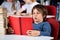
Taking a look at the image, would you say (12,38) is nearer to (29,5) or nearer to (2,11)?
(2,11)

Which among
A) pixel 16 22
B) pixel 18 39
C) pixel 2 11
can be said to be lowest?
pixel 18 39

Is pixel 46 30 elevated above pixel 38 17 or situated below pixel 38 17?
below

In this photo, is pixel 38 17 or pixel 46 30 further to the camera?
pixel 38 17

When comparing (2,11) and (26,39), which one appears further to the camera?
(2,11)

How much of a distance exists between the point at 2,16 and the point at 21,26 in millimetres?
210

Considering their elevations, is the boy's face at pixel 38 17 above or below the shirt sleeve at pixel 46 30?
above

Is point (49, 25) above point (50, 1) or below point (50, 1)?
below

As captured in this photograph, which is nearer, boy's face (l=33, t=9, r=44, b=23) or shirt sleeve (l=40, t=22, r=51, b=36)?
shirt sleeve (l=40, t=22, r=51, b=36)

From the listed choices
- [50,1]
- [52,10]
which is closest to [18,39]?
[52,10]

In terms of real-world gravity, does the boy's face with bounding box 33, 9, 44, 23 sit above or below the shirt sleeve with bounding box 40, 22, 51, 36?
above

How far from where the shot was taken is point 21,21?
1.58m

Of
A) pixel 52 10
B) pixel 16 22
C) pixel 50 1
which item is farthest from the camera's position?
pixel 50 1

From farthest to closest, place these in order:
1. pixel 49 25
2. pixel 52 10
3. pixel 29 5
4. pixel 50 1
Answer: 1. pixel 50 1
2. pixel 29 5
3. pixel 52 10
4. pixel 49 25

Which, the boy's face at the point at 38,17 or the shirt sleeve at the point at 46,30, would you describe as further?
the boy's face at the point at 38,17
